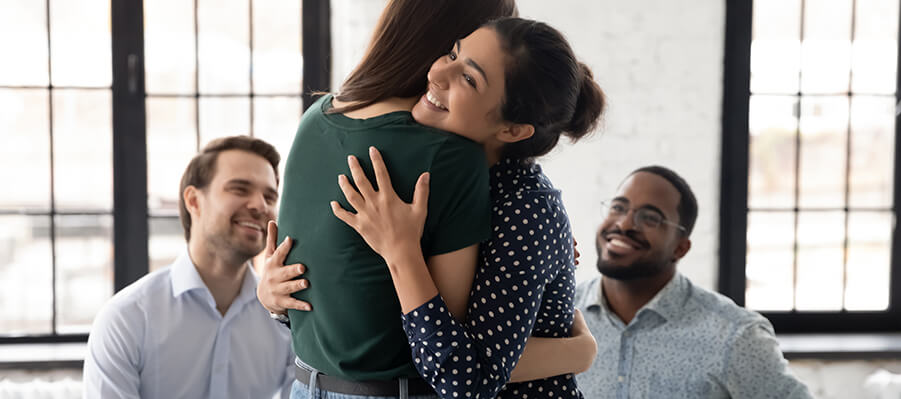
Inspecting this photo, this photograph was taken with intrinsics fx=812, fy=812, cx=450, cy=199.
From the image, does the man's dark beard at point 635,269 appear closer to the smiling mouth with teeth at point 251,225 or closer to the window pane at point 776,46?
the smiling mouth with teeth at point 251,225

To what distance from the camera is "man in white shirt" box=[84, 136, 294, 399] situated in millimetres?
2303

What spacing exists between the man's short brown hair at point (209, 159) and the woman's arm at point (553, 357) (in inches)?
63.6

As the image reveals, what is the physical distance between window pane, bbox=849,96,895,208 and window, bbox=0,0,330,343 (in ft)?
7.65

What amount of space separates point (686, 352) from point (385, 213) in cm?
149

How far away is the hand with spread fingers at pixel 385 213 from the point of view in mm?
1043

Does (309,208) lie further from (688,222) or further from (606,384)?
(688,222)

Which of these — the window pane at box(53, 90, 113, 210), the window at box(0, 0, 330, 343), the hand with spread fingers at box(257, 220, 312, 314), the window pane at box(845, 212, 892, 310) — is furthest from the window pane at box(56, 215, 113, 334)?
the window pane at box(845, 212, 892, 310)

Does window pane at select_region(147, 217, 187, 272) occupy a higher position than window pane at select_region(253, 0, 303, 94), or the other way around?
window pane at select_region(253, 0, 303, 94)

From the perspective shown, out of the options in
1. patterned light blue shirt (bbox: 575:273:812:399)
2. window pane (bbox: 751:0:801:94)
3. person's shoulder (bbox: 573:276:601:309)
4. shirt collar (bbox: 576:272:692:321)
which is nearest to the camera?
patterned light blue shirt (bbox: 575:273:812:399)

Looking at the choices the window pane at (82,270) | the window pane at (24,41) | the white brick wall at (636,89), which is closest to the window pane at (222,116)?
the window pane at (82,270)

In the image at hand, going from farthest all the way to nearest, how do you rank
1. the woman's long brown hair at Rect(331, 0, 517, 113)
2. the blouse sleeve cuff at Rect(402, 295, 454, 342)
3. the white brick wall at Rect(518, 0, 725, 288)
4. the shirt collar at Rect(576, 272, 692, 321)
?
the white brick wall at Rect(518, 0, 725, 288)
the shirt collar at Rect(576, 272, 692, 321)
the woman's long brown hair at Rect(331, 0, 517, 113)
the blouse sleeve cuff at Rect(402, 295, 454, 342)

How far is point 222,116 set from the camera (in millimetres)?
3445

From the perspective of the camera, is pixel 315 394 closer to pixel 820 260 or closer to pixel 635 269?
pixel 635 269

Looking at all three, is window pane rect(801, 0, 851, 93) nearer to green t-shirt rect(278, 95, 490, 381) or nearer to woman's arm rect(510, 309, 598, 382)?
woman's arm rect(510, 309, 598, 382)
